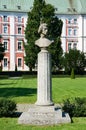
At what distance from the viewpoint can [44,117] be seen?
12.3 metres

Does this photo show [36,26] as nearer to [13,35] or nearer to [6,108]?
[13,35]

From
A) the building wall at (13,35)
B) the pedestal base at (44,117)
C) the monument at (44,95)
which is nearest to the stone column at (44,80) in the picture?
the monument at (44,95)

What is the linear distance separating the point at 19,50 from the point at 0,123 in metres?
73.5

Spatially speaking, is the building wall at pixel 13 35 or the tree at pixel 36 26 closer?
the tree at pixel 36 26

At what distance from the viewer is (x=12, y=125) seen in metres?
11.7

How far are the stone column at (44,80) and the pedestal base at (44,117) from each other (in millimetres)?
360

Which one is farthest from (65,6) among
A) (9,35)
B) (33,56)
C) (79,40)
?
(33,56)

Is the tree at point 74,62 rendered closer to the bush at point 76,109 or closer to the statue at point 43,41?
the bush at point 76,109

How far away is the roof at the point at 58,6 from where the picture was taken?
279 feet

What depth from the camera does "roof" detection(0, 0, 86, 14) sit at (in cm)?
8506

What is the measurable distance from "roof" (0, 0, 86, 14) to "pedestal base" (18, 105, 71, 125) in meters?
73.3

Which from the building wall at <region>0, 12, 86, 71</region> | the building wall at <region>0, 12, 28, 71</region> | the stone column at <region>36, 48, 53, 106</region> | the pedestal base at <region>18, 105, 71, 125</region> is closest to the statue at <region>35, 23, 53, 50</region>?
the stone column at <region>36, 48, 53, 106</region>

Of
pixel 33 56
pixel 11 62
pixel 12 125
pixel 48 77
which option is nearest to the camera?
pixel 12 125

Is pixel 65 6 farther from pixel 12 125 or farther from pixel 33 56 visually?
pixel 12 125
